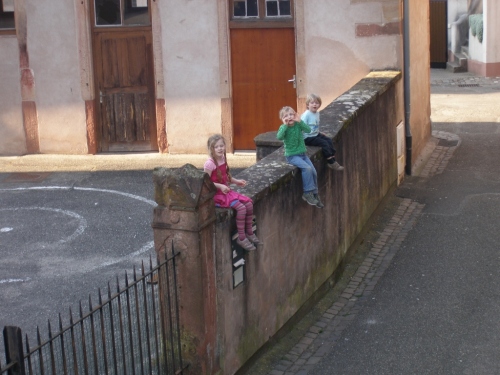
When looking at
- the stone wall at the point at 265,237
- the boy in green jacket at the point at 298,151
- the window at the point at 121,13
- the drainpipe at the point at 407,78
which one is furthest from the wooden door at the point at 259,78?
the boy in green jacket at the point at 298,151

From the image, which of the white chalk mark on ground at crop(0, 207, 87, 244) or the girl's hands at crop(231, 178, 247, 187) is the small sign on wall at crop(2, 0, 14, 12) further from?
the girl's hands at crop(231, 178, 247, 187)

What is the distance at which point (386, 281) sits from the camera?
11000 mm

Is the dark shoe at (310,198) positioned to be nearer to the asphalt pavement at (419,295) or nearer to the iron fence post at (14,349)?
the asphalt pavement at (419,295)

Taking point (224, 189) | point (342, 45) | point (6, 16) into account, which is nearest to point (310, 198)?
point (224, 189)

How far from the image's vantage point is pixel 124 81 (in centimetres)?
1664

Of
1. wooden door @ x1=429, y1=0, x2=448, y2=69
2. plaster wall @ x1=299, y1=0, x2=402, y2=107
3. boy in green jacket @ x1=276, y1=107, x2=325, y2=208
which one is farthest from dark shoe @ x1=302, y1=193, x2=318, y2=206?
wooden door @ x1=429, y1=0, x2=448, y2=69

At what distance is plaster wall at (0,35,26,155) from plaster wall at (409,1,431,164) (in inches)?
273

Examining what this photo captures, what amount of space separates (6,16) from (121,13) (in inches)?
80.6

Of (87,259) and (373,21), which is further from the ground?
(373,21)

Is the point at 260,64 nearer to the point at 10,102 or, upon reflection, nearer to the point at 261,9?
the point at 261,9

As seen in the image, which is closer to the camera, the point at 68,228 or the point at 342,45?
the point at 68,228

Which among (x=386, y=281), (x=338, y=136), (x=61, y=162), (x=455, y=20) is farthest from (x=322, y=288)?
(x=455, y=20)

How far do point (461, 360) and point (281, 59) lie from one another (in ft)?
27.9

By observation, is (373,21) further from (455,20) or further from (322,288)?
(455,20)
